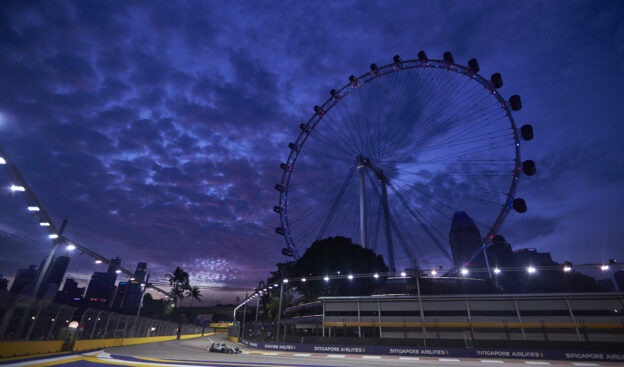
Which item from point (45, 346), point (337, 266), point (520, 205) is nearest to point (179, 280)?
point (337, 266)

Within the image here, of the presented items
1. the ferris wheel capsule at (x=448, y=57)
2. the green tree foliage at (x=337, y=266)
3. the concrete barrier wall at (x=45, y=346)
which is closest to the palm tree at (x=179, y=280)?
the green tree foliage at (x=337, y=266)

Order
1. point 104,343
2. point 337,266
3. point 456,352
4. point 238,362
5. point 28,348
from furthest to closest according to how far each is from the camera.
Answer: point 337,266 < point 104,343 < point 456,352 < point 238,362 < point 28,348

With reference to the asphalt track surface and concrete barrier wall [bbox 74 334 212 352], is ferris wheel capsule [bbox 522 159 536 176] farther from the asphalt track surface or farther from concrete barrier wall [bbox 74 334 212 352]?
concrete barrier wall [bbox 74 334 212 352]

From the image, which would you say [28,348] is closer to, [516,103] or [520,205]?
[520,205]

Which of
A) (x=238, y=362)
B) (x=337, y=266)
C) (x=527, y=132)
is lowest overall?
(x=238, y=362)

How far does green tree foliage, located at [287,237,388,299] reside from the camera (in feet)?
205

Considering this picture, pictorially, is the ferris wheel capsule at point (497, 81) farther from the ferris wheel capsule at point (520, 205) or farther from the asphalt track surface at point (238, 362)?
the asphalt track surface at point (238, 362)

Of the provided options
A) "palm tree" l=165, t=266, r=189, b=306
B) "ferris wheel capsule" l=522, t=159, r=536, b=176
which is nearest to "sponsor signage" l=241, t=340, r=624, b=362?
"ferris wheel capsule" l=522, t=159, r=536, b=176

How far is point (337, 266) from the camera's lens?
62219 millimetres

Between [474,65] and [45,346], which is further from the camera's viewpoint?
[474,65]

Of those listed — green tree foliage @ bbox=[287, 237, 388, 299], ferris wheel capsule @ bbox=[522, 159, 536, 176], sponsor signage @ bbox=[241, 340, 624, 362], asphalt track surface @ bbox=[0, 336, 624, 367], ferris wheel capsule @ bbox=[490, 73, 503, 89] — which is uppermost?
ferris wheel capsule @ bbox=[490, 73, 503, 89]

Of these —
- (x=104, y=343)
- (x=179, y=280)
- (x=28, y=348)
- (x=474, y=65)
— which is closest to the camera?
(x=28, y=348)

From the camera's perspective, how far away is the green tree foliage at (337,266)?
205 feet

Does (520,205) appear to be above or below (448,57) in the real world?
below
